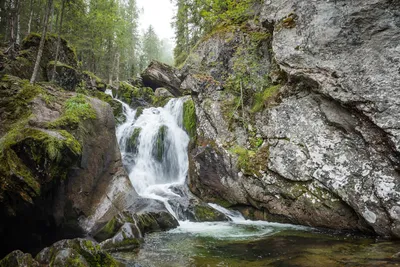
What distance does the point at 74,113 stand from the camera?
9.52m

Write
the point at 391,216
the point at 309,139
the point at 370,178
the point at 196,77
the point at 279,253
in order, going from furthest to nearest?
the point at 196,77 < the point at 309,139 < the point at 370,178 < the point at 391,216 < the point at 279,253

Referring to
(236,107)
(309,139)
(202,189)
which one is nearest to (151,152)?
(202,189)

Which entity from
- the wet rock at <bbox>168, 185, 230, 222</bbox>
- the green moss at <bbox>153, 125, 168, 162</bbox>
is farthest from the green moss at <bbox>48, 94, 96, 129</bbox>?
the wet rock at <bbox>168, 185, 230, 222</bbox>

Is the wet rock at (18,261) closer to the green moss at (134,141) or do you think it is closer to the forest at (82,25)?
the green moss at (134,141)

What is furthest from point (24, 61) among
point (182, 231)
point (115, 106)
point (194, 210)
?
point (182, 231)

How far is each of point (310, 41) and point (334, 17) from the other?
3.35 feet

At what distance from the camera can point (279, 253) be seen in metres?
5.68

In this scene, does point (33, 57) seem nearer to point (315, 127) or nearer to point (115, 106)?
point (115, 106)

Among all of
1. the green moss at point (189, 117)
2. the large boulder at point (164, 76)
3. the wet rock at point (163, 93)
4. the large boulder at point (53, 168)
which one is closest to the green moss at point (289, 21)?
the green moss at point (189, 117)

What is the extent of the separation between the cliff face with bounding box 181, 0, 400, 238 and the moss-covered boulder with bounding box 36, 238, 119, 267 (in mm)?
6105

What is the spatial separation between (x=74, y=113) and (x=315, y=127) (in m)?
8.74

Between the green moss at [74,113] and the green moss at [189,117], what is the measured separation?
5268 mm

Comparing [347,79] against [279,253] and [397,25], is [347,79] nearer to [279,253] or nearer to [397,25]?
[397,25]

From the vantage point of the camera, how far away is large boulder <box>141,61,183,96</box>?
76.5 ft
